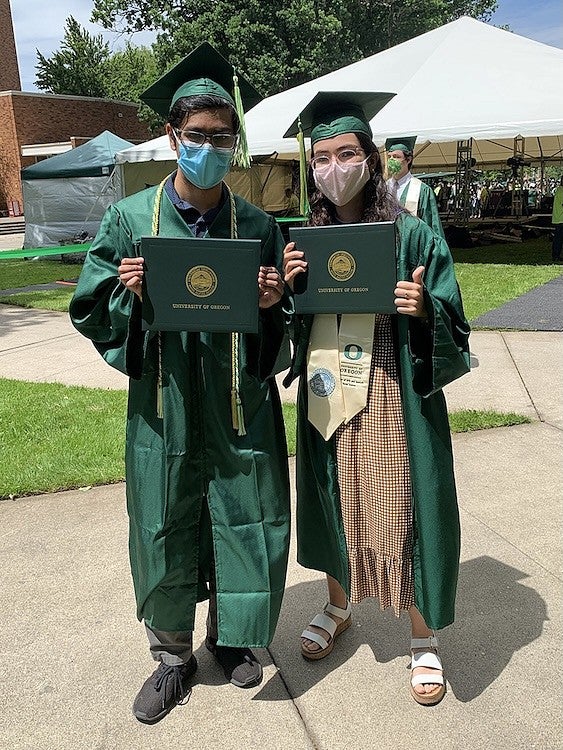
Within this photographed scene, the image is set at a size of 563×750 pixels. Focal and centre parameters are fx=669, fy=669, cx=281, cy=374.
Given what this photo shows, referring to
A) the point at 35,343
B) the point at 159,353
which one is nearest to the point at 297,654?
the point at 159,353

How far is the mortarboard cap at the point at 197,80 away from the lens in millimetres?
2035

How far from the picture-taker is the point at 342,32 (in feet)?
94.5

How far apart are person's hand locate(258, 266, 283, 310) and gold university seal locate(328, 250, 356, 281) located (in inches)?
6.3

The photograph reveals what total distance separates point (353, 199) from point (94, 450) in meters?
2.97

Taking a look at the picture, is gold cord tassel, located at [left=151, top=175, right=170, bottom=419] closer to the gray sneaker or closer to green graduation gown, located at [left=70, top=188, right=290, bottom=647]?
green graduation gown, located at [left=70, top=188, right=290, bottom=647]

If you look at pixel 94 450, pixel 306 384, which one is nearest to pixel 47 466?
pixel 94 450

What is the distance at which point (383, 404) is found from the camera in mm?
2131

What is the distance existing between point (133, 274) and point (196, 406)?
1.54ft

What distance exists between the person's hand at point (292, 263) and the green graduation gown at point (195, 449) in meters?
0.13

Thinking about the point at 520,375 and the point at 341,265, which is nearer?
the point at 341,265

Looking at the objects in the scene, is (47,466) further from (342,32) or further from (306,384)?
(342,32)

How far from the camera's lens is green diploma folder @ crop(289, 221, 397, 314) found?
191 centimetres

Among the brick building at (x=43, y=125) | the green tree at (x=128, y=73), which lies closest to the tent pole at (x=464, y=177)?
the brick building at (x=43, y=125)

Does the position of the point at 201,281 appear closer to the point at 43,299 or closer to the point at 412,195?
the point at 412,195
